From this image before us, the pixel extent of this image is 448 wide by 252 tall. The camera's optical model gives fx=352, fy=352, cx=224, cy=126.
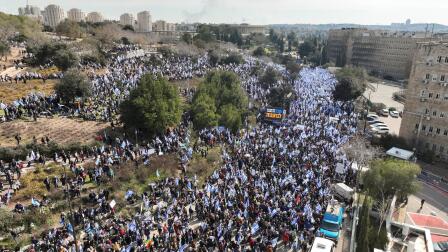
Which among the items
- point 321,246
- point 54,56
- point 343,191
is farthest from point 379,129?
point 54,56

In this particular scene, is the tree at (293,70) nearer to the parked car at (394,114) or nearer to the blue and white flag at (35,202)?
the parked car at (394,114)

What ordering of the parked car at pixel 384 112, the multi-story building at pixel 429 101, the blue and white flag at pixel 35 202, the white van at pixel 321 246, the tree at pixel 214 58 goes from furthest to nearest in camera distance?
the tree at pixel 214 58, the parked car at pixel 384 112, the multi-story building at pixel 429 101, the blue and white flag at pixel 35 202, the white van at pixel 321 246

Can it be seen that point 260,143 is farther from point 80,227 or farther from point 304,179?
point 80,227

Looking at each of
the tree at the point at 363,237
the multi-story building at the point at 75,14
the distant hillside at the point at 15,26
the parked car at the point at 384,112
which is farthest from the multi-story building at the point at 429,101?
the multi-story building at the point at 75,14

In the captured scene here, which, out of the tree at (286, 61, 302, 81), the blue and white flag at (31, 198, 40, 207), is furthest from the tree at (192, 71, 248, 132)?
the tree at (286, 61, 302, 81)

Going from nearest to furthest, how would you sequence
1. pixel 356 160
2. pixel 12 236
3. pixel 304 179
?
pixel 12 236 → pixel 304 179 → pixel 356 160

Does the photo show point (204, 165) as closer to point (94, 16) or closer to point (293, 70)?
point (293, 70)

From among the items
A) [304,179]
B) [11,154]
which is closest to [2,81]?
[11,154]
